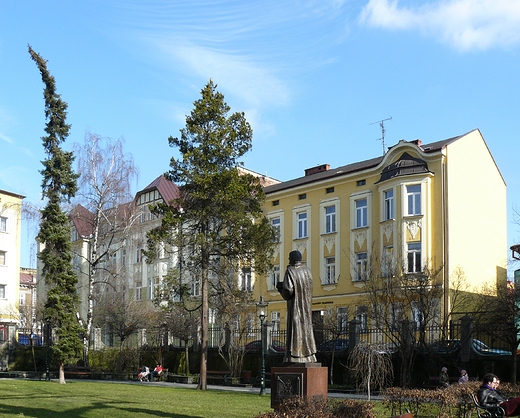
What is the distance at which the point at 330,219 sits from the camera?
45219mm

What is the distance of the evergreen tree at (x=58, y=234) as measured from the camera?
1179 inches

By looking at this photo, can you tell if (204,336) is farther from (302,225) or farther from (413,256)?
(302,225)

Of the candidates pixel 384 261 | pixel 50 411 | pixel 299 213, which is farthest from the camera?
pixel 299 213

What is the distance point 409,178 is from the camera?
39844 mm

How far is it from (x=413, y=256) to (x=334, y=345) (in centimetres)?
946

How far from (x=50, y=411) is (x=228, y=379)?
1888 cm

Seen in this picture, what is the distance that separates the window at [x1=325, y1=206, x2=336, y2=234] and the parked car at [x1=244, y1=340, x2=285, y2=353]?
375 inches

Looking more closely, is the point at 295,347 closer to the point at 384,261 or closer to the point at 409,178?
the point at 384,261

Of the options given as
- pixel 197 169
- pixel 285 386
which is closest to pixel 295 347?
pixel 285 386

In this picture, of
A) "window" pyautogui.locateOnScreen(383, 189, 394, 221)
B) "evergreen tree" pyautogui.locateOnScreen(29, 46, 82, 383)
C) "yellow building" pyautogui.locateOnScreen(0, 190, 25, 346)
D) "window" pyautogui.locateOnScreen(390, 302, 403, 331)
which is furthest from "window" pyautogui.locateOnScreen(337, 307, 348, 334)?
"yellow building" pyautogui.locateOnScreen(0, 190, 25, 346)

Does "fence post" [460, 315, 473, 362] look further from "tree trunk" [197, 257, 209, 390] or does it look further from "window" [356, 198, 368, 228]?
"window" [356, 198, 368, 228]

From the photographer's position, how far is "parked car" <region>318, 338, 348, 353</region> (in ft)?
105

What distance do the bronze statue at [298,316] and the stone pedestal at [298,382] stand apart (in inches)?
9.0

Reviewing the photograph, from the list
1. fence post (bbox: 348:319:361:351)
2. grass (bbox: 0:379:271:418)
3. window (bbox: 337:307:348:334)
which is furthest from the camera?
window (bbox: 337:307:348:334)
